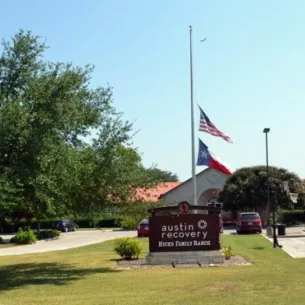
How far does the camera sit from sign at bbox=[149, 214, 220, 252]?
2142 cm

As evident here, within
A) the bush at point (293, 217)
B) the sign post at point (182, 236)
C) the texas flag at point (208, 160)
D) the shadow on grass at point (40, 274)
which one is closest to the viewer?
the shadow on grass at point (40, 274)

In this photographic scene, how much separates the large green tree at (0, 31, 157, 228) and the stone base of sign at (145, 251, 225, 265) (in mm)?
2909

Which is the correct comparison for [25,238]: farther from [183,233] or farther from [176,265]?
[176,265]

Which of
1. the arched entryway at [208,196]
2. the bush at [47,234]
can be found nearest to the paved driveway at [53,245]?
the bush at [47,234]

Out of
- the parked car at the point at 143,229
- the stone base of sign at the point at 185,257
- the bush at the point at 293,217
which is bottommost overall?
the stone base of sign at the point at 185,257

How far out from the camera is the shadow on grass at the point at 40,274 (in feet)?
54.9

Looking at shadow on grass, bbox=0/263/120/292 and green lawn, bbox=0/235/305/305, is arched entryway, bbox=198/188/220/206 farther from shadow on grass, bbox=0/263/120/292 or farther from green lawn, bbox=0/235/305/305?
green lawn, bbox=0/235/305/305

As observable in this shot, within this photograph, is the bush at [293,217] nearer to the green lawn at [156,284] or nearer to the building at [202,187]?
the building at [202,187]

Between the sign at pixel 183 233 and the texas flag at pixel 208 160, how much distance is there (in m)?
5.28

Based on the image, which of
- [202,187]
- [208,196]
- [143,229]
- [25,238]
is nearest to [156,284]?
[25,238]

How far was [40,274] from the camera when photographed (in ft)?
62.8

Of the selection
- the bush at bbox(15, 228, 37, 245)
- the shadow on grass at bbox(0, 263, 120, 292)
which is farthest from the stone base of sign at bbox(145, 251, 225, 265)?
the bush at bbox(15, 228, 37, 245)

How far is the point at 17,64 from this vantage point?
17516 mm

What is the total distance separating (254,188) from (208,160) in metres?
39.5
